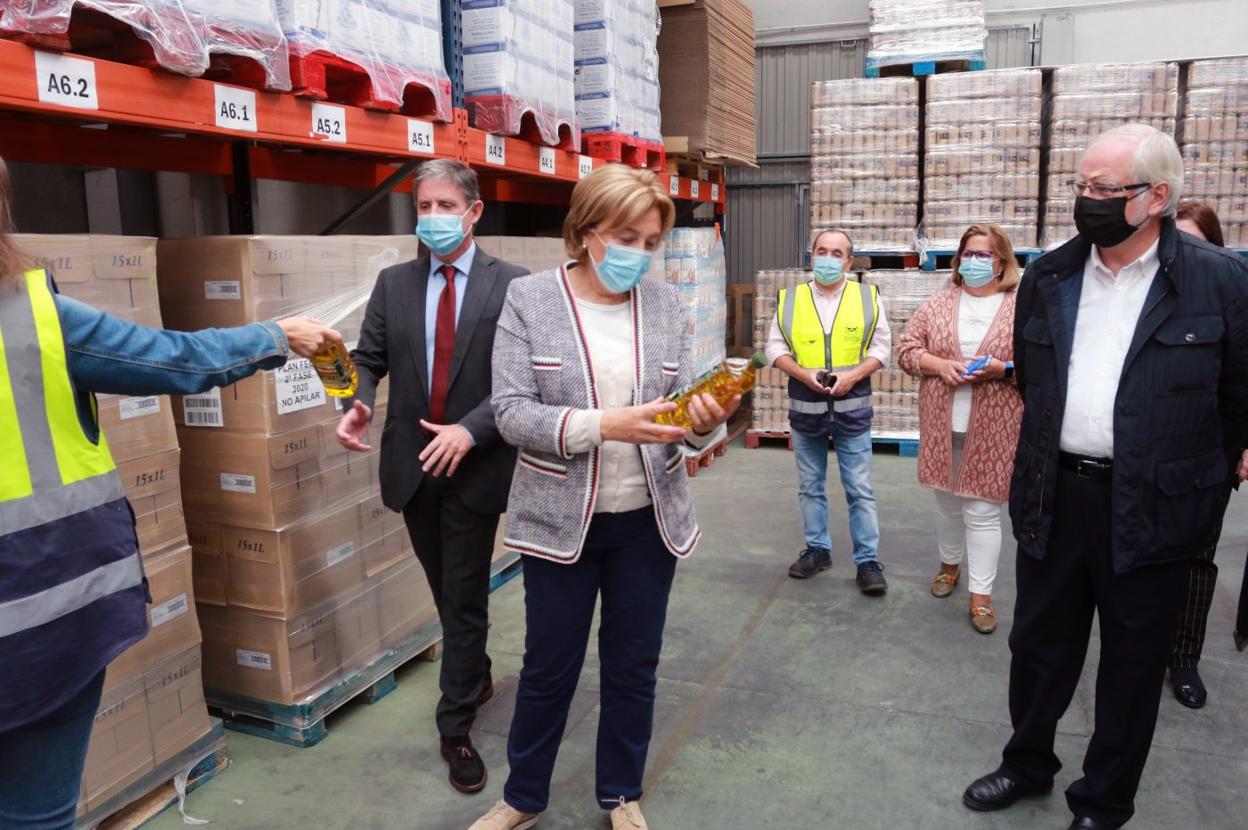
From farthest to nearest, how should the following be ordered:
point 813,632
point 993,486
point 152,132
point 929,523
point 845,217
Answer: point 845,217
point 929,523
point 813,632
point 993,486
point 152,132

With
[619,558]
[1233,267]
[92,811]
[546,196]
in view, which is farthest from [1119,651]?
[546,196]

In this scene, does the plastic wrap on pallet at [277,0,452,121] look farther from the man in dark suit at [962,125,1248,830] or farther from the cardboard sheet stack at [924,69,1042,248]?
the cardboard sheet stack at [924,69,1042,248]

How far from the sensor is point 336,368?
8.09 ft

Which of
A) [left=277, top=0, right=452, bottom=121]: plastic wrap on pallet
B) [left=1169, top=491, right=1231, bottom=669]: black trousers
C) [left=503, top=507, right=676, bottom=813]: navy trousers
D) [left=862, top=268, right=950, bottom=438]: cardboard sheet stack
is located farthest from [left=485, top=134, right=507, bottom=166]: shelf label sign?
[left=862, top=268, right=950, bottom=438]: cardboard sheet stack

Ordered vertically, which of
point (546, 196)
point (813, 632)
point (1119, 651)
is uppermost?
point (546, 196)

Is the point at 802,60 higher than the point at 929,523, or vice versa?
the point at 802,60

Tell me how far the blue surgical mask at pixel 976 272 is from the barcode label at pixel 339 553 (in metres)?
2.84

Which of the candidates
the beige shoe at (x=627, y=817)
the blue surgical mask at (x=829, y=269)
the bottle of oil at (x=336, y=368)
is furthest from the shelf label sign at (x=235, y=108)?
the blue surgical mask at (x=829, y=269)

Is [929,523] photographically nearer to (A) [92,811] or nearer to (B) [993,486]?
(B) [993,486]

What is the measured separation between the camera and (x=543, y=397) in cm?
243

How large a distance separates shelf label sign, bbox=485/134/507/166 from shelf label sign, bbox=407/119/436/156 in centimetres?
41

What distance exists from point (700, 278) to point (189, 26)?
483cm

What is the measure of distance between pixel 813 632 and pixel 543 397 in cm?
246

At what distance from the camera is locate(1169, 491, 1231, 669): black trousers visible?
3607mm
